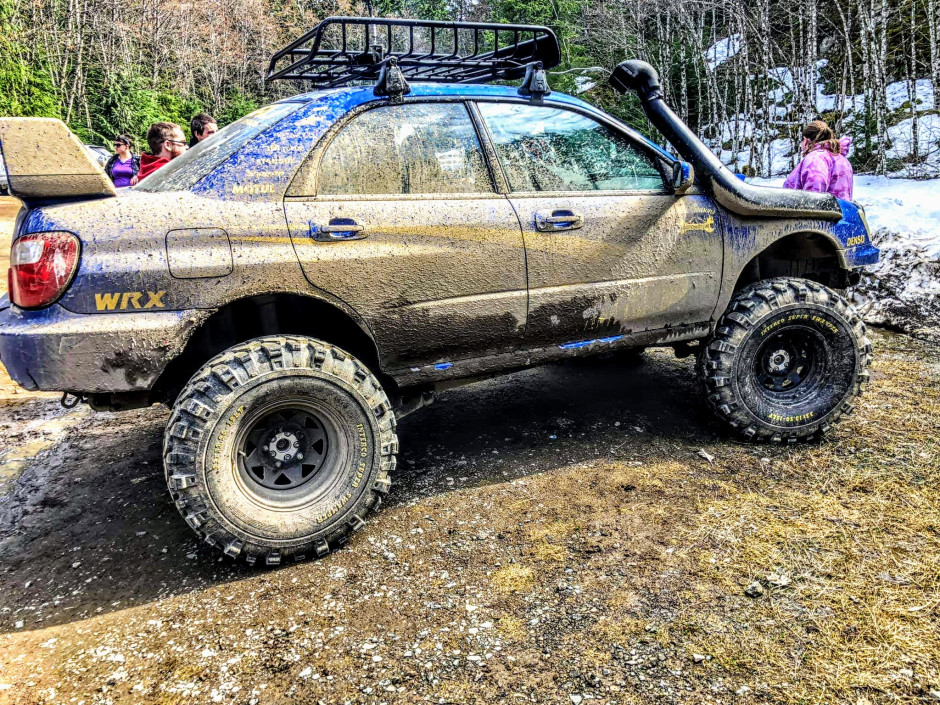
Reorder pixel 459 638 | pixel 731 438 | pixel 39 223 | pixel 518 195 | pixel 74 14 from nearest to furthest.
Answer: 1. pixel 459 638
2. pixel 39 223
3. pixel 518 195
4. pixel 731 438
5. pixel 74 14

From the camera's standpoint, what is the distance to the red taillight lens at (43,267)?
8.11ft

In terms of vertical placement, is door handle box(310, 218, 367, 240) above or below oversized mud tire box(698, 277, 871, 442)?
above

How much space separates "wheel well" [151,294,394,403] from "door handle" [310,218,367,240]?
298 mm

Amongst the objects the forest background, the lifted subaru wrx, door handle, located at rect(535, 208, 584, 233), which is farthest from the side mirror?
the forest background

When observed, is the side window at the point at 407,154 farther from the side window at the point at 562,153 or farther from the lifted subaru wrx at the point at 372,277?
the side window at the point at 562,153

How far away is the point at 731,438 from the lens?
382cm

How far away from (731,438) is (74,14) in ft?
86.6

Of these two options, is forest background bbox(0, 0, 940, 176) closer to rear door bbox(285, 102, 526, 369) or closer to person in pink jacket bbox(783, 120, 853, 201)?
person in pink jacket bbox(783, 120, 853, 201)

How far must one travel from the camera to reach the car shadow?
2.71 m

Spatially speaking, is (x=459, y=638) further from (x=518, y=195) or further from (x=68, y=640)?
(x=518, y=195)

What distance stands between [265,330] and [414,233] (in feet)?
2.88

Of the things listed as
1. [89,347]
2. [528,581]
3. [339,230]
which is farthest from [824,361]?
[89,347]

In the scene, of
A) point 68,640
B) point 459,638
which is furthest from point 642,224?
point 68,640

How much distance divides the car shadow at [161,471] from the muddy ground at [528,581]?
2 centimetres
